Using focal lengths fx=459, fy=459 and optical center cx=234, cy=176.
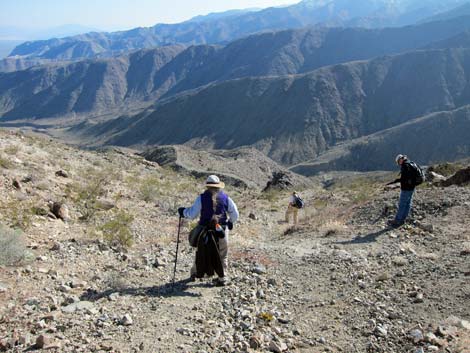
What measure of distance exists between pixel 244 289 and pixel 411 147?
74.8 m

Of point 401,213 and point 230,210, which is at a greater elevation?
point 230,210

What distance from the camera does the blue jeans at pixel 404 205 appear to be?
33.9ft

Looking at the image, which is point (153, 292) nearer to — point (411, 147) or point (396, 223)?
point (396, 223)

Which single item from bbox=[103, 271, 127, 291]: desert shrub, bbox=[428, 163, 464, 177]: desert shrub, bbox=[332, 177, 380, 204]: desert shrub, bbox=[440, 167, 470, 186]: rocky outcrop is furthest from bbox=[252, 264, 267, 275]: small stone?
bbox=[428, 163, 464, 177]: desert shrub

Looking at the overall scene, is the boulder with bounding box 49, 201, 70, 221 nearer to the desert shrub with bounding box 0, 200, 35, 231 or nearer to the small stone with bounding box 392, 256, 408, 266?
the desert shrub with bounding box 0, 200, 35, 231

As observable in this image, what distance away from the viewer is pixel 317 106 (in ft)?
325

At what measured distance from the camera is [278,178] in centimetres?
3316

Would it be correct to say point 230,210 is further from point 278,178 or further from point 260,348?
point 278,178

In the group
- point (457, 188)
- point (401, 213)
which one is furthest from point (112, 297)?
point (457, 188)

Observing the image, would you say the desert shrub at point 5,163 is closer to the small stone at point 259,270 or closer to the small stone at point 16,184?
the small stone at point 16,184

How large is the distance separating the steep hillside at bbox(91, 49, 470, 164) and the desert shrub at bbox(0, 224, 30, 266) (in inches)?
3125

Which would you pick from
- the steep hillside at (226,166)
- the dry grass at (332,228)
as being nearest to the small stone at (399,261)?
the dry grass at (332,228)

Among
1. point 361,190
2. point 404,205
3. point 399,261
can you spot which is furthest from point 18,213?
point 361,190

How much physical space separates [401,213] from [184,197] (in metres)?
7.83
